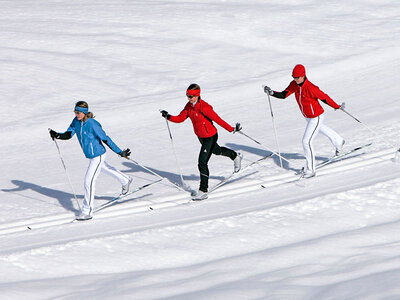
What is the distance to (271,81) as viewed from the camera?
15.9 meters

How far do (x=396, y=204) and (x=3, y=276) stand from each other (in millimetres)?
4795

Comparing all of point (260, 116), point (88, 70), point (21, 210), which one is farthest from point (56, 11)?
point (21, 210)

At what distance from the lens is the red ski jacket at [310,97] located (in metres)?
9.67

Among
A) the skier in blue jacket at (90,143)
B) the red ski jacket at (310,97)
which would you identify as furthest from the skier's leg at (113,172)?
the red ski jacket at (310,97)

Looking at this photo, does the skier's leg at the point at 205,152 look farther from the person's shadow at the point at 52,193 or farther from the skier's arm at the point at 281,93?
the person's shadow at the point at 52,193

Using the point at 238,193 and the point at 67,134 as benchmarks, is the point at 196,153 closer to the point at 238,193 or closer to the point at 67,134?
the point at 238,193

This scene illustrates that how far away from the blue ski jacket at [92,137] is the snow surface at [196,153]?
1002 mm

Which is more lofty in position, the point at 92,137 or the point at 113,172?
the point at 92,137

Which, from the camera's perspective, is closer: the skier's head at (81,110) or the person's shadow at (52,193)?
the skier's head at (81,110)

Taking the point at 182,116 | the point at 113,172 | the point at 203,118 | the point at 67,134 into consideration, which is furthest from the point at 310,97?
the point at 67,134

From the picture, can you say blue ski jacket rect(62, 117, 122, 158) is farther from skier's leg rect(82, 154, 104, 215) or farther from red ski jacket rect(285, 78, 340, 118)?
red ski jacket rect(285, 78, 340, 118)

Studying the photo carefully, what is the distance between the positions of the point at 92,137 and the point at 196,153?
3.40 m

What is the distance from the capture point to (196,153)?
12.2 m

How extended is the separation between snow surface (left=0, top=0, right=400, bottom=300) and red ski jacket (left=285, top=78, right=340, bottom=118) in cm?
100
